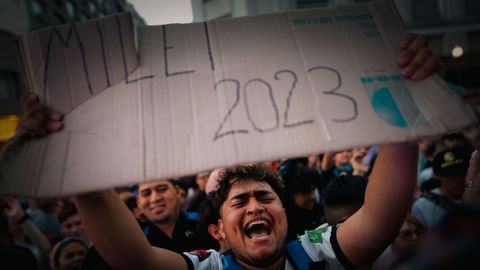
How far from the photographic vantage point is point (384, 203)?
4.70 ft

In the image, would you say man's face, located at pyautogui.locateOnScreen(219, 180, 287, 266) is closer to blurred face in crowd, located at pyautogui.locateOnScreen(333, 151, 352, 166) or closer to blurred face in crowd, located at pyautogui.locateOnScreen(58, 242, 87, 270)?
blurred face in crowd, located at pyautogui.locateOnScreen(58, 242, 87, 270)

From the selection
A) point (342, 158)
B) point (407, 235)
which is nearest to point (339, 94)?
point (407, 235)

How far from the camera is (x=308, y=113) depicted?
0.96m

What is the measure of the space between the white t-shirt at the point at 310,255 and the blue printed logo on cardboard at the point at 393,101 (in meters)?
0.95

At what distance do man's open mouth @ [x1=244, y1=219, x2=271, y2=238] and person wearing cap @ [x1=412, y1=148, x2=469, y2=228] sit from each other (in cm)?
182

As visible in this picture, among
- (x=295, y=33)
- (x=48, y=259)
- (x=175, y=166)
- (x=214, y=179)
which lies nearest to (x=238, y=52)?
(x=295, y=33)

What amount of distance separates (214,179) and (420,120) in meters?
1.73

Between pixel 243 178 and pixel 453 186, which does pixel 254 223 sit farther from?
pixel 453 186

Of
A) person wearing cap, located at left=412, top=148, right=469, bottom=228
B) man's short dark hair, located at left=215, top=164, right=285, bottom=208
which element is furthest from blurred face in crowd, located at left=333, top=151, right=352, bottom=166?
man's short dark hair, located at left=215, top=164, right=285, bottom=208

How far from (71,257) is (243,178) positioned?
7.12 ft

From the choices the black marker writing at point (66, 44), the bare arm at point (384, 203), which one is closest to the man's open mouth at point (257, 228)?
the bare arm at point (384, 203)

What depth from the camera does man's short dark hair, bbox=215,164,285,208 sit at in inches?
78.7

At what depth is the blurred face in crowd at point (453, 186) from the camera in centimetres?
310

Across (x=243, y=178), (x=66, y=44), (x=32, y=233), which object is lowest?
(x=243, y=178)
